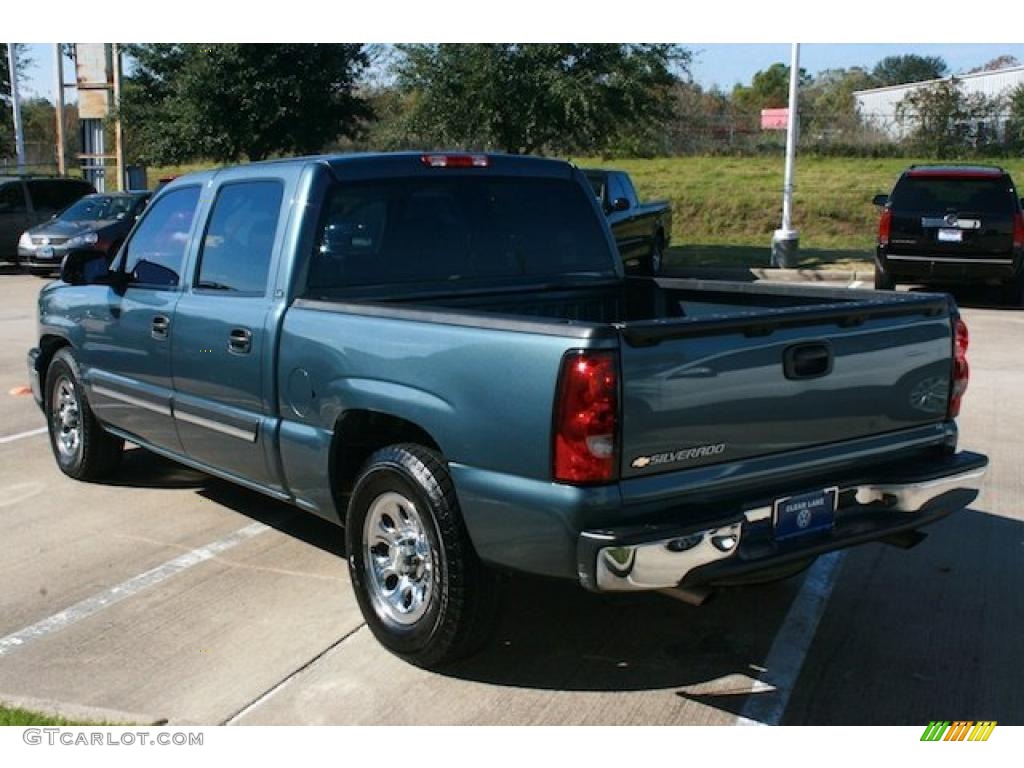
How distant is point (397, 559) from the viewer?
4332 millimetres

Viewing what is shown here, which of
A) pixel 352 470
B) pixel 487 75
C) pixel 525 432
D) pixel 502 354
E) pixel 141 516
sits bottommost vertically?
pixel 141 516

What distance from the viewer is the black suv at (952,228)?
14219 millimetres

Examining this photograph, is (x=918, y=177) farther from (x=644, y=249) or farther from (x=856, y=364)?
(x=856, y=364)

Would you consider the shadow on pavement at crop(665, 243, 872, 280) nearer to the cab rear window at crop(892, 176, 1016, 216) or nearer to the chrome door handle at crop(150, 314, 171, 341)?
the cab rear window at crop(892, 176, 1016, 216)

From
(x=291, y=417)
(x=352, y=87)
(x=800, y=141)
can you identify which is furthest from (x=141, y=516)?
(x=800, y=141)

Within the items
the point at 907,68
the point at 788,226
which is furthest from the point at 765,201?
the point at 907,68

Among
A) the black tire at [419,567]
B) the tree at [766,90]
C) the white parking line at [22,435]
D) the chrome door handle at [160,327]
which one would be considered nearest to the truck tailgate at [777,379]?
the black tire at [419,567]

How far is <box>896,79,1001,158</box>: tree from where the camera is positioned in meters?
36.0

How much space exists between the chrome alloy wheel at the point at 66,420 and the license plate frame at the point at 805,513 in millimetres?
4538

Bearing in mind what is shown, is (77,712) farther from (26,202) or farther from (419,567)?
(26,202)

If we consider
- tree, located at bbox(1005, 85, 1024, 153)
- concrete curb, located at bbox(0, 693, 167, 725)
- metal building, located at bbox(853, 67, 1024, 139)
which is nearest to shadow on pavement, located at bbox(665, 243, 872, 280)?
concrete curb, located at bbox(0, 693, 167, 725)

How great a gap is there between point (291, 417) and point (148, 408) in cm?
144

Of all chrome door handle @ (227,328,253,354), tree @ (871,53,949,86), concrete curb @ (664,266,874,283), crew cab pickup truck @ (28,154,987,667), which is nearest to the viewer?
crew cab pickup truck @ (28,154,987,667)

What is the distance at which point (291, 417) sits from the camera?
4.74 metres
